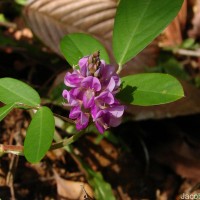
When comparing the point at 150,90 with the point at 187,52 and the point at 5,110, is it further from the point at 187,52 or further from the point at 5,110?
the point at 187,52

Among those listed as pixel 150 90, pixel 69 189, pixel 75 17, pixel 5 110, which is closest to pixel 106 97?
pixel 150 90

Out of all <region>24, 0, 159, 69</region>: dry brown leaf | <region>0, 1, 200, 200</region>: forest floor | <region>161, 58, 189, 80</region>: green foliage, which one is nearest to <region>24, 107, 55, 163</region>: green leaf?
<region>0, 1, 200, 200</region>: forest floor

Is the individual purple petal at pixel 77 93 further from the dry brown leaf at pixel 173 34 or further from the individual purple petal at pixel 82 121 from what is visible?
the dry brown leaf at pixel 173 34

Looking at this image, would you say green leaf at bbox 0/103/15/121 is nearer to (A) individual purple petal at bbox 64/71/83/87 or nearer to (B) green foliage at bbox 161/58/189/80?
(A) individual purple petal at bbox 64/71/83/87

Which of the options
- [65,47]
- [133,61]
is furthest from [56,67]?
[65,47]

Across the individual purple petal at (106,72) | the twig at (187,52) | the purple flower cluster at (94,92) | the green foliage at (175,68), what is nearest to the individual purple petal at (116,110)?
the purple flower cluster at (94,92)

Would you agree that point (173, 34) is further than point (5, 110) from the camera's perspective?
Yes
